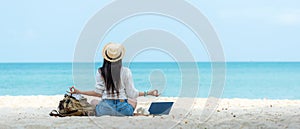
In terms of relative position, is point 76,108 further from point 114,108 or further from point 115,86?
point 115,86

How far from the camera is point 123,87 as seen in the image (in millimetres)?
6914

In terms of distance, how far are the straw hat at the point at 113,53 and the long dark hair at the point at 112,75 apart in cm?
6

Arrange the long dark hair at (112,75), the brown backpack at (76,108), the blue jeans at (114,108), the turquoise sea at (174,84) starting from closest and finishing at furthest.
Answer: the long dark hair at (112,75), the blue jeans at (114,108), the brown backpack at (76,108), the turquoise sea at (174,84)

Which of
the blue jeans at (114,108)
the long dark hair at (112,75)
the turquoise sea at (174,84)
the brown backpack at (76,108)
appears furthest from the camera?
the turquoise sea at (174,84)

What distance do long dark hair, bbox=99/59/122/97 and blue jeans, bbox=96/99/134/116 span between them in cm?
19

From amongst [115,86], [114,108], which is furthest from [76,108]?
[115,86]

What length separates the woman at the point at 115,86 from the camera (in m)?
6.84

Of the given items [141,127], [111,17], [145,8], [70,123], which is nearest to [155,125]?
[141,127]

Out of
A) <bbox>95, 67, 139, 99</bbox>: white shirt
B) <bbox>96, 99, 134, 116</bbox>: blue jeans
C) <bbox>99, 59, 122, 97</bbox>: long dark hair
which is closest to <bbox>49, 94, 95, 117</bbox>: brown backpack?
<bbox>96, 99, 134, 116</bbox>: blue jeans

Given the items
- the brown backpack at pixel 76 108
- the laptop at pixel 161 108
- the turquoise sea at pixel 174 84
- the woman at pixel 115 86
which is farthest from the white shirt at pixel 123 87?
the turquoise sea at pixel 174 84

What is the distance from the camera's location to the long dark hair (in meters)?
6.82

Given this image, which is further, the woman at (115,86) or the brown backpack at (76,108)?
the brown backpack at (76,108)

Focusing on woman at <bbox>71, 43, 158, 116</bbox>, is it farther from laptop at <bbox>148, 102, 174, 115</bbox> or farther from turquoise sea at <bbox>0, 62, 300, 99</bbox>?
turquoise sea at <bbox>0, 62, 300, 99</bbox>

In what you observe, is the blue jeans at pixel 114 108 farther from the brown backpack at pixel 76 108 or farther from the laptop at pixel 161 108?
the laptop at pixel 161 108
